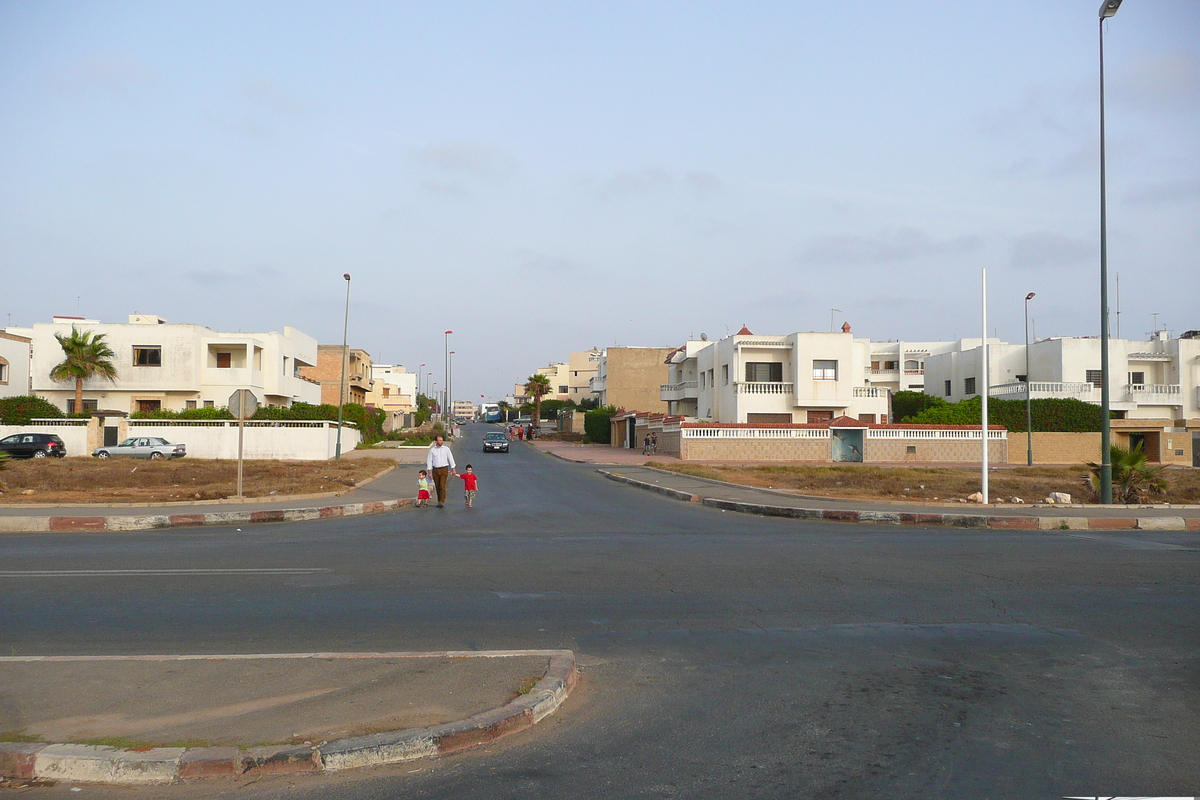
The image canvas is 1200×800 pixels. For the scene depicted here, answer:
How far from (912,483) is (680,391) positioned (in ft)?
142

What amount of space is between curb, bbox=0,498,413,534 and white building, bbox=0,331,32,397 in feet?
153

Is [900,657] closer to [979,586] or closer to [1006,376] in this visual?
[979,586]

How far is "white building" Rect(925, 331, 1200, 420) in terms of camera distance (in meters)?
61.1

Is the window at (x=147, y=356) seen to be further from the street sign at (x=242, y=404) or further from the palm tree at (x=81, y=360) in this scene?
the street sign at (x=242, y=404)

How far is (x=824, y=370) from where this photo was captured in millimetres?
56562

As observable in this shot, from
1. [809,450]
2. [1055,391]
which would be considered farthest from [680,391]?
[1055,391]

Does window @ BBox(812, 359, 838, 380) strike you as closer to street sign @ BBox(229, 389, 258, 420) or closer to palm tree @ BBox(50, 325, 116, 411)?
street sign @ BBox(229, 389, 258, 420)

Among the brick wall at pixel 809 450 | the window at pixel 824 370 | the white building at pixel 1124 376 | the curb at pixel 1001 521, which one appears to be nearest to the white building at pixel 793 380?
the window at pixel 824 370

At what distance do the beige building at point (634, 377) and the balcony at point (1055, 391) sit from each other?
3929 cm

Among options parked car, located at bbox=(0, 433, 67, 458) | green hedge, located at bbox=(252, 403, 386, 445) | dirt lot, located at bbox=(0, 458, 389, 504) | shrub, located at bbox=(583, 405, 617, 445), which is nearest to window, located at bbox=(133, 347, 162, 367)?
green hedge, located at bbox=(252, 403, 386, 445)

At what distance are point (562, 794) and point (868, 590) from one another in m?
6.27

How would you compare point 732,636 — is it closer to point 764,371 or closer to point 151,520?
point 151,520

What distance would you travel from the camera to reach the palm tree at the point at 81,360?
5044 cm

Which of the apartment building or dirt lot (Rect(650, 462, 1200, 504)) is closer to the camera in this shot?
dirt lot (Rect(650, 462, 1200, 504))
